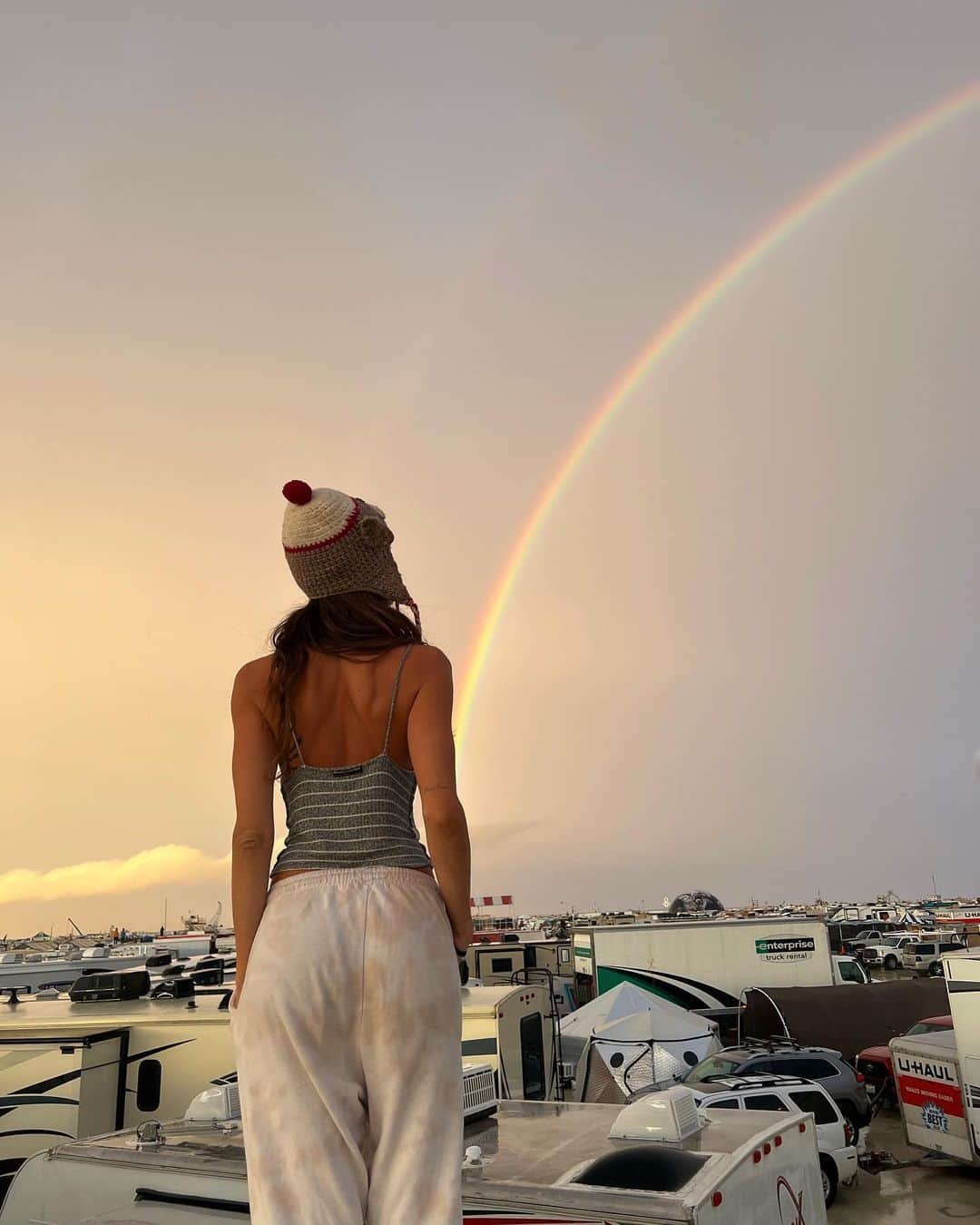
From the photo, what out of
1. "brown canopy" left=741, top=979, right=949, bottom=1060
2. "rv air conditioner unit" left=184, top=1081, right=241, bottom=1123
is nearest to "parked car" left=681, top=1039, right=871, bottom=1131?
"brown canopy" left=741, top=979, right=949, bottom=1060

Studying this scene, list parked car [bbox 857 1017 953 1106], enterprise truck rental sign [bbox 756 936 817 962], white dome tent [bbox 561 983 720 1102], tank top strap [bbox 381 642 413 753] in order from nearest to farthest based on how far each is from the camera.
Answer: tank top strap [bbox 381 642 413 753], white dome tent [bbox 561 983 720 1102], parked car [bbox 857 1017 953 1106], enterprise truck rental sign [bbox 756 936 817 962]

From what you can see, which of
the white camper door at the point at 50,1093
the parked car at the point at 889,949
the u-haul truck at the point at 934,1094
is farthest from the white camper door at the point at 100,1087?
the parked car at the point at 889,949

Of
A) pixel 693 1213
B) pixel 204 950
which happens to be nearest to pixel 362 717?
pixel 693 1213

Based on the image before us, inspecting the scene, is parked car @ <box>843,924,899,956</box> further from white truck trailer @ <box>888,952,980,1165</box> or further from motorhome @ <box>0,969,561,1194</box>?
motorhome @ <box>0,969,561,1194</box>

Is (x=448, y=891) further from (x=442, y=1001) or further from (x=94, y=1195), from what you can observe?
(x=94, y=1195)

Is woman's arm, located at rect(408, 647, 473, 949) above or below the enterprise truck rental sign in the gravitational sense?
above

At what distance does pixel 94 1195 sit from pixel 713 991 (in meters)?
26.2

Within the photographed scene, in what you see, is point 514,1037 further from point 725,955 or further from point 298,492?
point 725,955

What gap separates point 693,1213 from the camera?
532 centimetres

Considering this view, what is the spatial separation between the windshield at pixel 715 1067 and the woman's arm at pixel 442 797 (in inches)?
635

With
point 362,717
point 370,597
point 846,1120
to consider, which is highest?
point 370,597

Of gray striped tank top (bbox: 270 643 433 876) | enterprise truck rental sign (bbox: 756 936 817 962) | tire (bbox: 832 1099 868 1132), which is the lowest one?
tire (bbox: 832 1099 868 1132)

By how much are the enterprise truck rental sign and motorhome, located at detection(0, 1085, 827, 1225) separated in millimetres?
24439

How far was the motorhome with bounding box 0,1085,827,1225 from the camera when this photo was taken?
5691 mm
